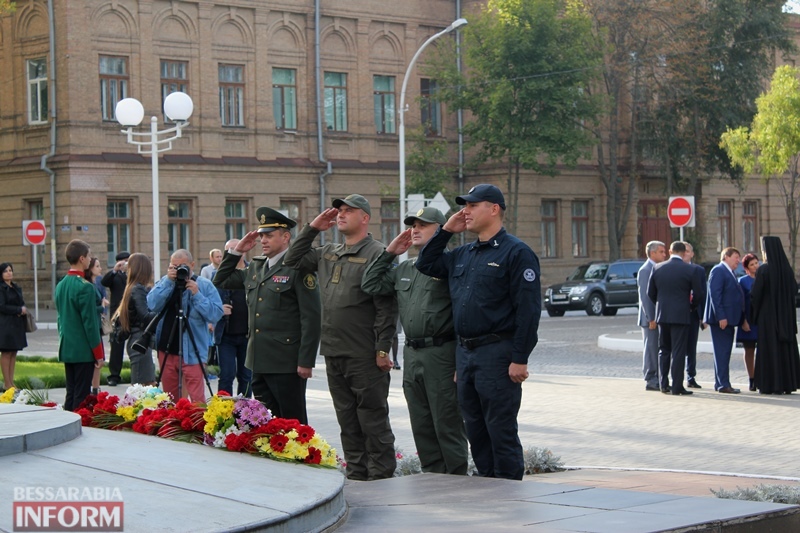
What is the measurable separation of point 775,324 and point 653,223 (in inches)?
1439

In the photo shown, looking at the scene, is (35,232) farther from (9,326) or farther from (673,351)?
(673,351)

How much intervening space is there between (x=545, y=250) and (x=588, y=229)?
241 cm

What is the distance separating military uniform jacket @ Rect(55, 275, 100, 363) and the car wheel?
30168mm

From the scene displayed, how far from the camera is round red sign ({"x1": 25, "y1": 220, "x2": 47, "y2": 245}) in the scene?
3766 cm

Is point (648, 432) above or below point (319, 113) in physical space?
below

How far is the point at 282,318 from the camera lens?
10609 millimetres

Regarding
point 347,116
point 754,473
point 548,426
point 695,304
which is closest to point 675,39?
point 347,116

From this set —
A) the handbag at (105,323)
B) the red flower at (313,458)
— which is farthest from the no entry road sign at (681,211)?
the red flower at (313,458)

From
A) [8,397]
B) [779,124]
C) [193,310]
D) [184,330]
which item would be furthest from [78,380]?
[779,124]

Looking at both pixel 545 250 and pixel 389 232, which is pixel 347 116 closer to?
pixel 389 232

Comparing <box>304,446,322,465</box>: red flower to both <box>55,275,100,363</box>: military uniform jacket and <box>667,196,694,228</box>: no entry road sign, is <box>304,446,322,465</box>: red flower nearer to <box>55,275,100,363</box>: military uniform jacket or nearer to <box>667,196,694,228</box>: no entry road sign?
<box>55,275,100,363</box>: military uniform jacket

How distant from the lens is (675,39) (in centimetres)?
4825

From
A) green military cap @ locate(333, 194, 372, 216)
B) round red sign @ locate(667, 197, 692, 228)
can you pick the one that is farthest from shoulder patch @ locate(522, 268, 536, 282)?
round red sign @ locate(667, 197, 692, 228)

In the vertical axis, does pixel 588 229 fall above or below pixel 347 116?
below
